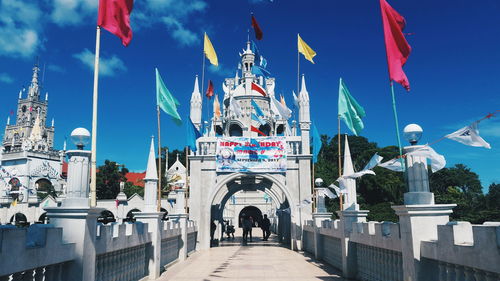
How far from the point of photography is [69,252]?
5977 millimetres

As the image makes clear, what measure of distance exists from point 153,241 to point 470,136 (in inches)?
356

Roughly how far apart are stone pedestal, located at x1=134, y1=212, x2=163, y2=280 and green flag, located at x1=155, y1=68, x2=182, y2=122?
4148 mm

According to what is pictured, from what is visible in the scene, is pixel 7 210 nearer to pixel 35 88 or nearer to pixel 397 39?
pixel 397 39

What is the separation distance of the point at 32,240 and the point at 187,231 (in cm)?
1225

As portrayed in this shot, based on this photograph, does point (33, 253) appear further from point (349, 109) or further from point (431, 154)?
point (349, 109)

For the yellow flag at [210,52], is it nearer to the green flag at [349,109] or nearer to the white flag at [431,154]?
the green flag at [349,109]

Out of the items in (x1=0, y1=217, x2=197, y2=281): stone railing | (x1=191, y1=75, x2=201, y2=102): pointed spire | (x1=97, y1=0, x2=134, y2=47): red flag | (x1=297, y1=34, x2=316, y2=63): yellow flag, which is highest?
(x1=297, y1=34, x2=316, y2=63): yellow flag

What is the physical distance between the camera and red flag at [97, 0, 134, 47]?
372 inches

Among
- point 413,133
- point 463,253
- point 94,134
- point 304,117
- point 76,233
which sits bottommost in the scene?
point 463,253

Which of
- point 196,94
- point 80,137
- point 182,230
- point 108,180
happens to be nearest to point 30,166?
point 108,180

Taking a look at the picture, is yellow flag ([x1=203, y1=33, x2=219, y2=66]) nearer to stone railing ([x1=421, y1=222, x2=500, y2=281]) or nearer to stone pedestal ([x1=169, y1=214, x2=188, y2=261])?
stone pedestal ([x1=169, y1=214, x2=188, y2=261])

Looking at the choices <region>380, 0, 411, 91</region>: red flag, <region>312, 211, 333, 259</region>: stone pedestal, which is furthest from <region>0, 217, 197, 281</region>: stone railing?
<region>380, 0, 411, 91</region>: red flag

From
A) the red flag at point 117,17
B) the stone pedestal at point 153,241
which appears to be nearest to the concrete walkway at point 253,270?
the stone pedestal at point 153,241

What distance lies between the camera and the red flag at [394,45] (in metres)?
9.09
